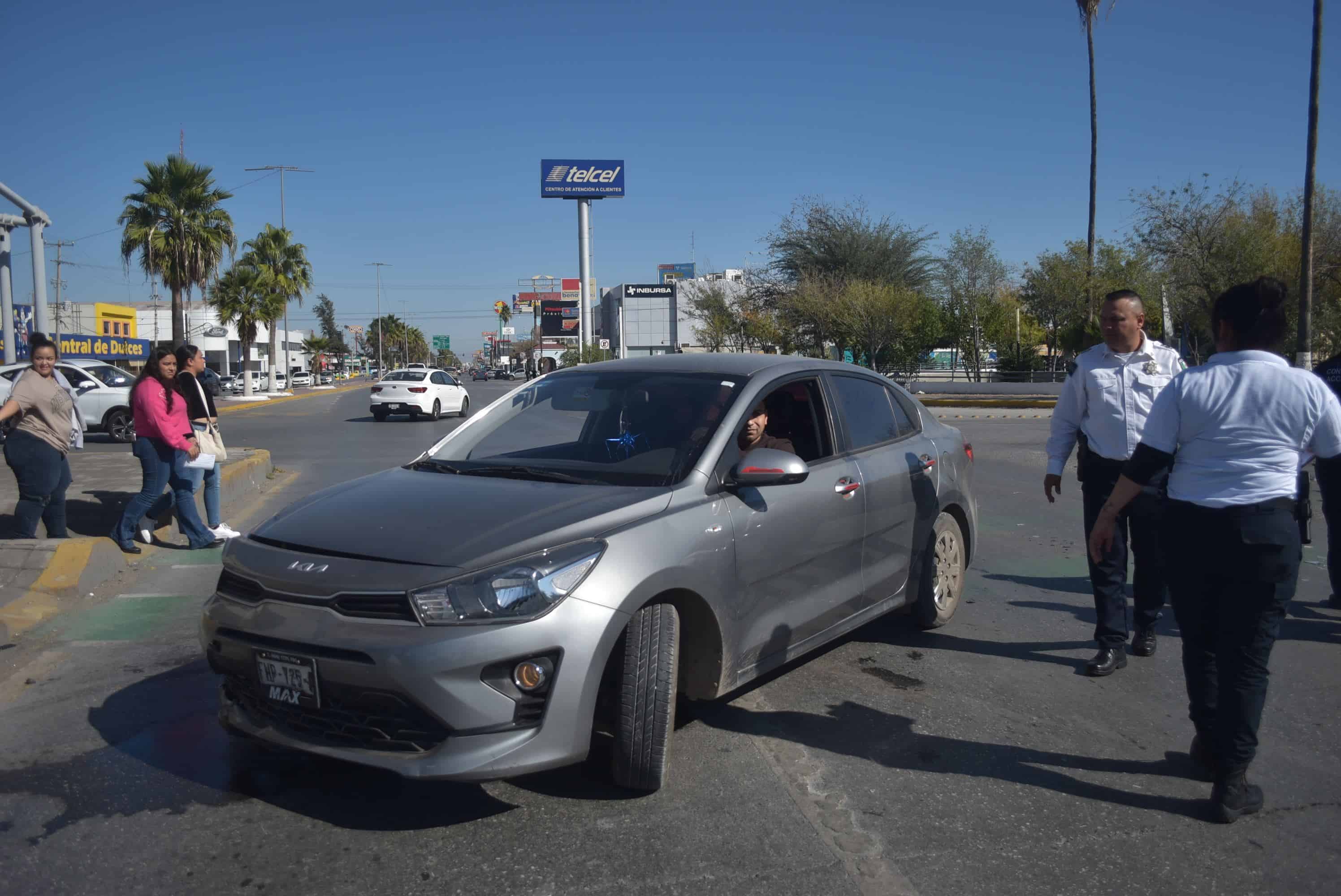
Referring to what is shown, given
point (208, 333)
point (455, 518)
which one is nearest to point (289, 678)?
point (455, 518)

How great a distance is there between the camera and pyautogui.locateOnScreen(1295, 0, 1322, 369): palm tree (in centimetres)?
2208

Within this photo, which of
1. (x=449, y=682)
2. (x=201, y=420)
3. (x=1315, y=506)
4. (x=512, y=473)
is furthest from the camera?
(x=1315, y=506)

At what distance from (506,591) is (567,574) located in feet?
0.68

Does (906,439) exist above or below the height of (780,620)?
above

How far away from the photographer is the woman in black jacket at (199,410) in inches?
338

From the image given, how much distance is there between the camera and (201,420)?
28.5ft

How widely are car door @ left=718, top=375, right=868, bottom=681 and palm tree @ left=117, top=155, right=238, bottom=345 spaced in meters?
35.2

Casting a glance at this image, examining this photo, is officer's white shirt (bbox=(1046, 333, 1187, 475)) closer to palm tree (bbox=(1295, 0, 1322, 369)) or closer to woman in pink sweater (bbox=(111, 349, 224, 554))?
woman in pink sweater (bbox=(111, 349, 224, 554))

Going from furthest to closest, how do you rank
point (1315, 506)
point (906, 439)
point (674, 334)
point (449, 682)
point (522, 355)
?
point (522, 355), point (674, 334), point (1315, 506), point (906, 439), point (449, 682)

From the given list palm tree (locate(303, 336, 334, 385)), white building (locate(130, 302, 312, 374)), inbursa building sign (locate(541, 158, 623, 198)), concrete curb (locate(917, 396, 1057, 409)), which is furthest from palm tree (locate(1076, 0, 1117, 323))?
palm tree (locate(303, 336, 334, 385))

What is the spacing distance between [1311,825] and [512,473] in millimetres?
3249

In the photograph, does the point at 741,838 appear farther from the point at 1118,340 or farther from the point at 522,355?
the point at 522,355

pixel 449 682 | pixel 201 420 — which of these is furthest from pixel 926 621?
pixel 201 420

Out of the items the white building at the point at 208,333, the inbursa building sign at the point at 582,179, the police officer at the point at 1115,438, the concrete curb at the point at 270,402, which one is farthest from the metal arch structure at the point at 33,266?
the white building at the point at 208,333
